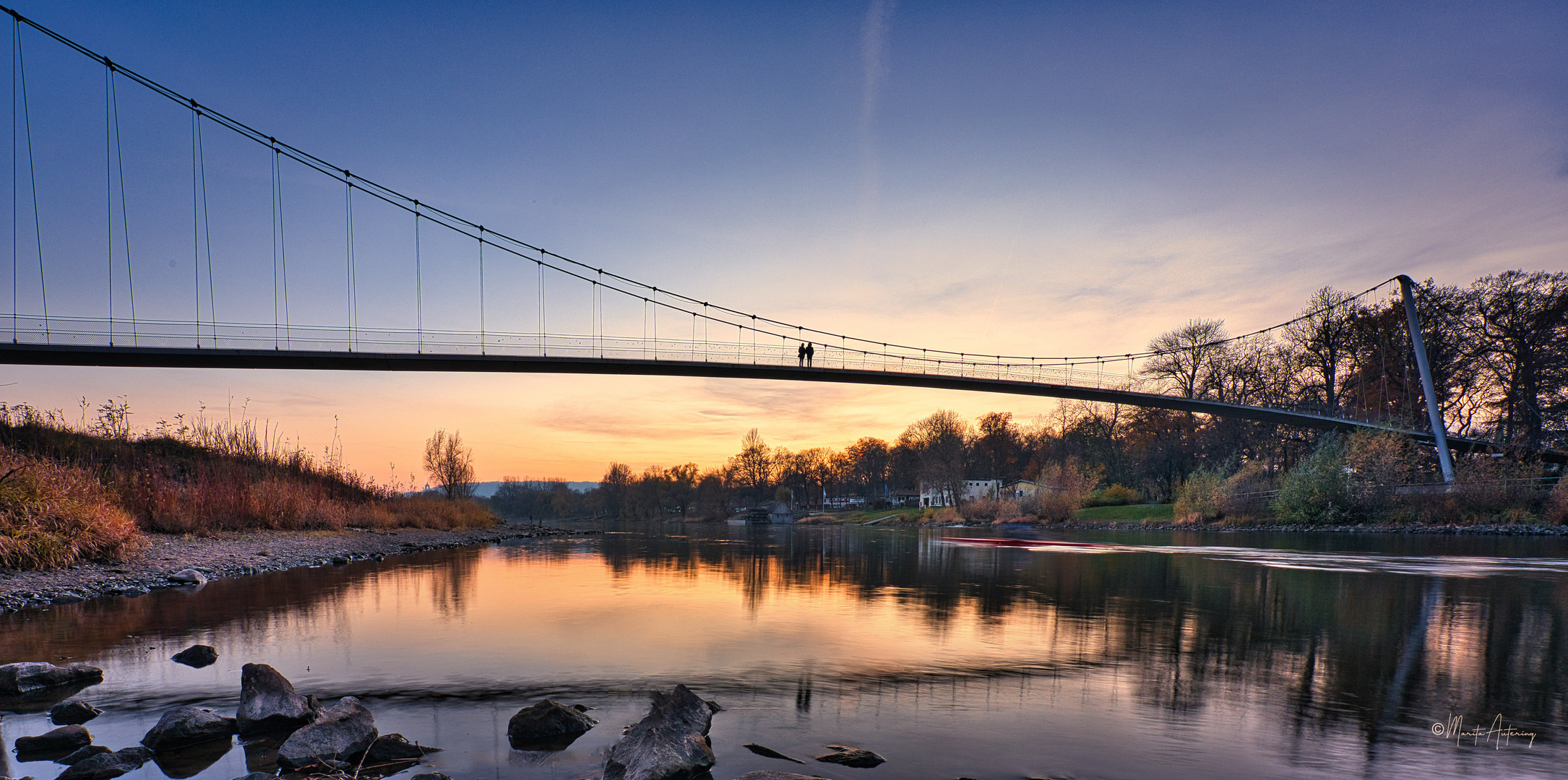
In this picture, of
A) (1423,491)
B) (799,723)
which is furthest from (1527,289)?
(799,723)

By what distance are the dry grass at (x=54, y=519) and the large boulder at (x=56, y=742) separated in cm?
848

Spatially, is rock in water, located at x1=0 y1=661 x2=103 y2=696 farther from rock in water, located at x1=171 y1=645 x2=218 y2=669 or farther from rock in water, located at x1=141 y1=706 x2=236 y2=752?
rock in water, located at x1=141 y1=706 x2=236 y2=752

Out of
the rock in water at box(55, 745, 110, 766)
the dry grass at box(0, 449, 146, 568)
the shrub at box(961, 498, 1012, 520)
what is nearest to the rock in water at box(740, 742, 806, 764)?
the rock in water at box(55, 745, 110, 766)

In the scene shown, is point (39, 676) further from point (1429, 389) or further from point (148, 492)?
point (1429, 389)

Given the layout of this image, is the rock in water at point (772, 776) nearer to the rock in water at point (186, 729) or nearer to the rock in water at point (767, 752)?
the rock in water at point (767, 752)

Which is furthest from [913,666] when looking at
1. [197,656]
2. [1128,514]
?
[1128,514]

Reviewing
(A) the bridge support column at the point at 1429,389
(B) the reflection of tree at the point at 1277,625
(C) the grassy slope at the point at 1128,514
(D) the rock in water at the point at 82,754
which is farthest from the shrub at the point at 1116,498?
(D) the rock in water at the point at 82,754

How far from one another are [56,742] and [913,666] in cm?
635

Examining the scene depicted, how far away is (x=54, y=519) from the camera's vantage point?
11.4m

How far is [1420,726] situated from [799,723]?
4399 millimetres

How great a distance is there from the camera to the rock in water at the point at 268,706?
16.4 ft

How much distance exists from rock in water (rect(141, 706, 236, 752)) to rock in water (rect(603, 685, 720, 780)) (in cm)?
259

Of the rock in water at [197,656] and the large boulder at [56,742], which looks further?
the rock in water at [197,656]

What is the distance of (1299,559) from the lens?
19656 millimetres
